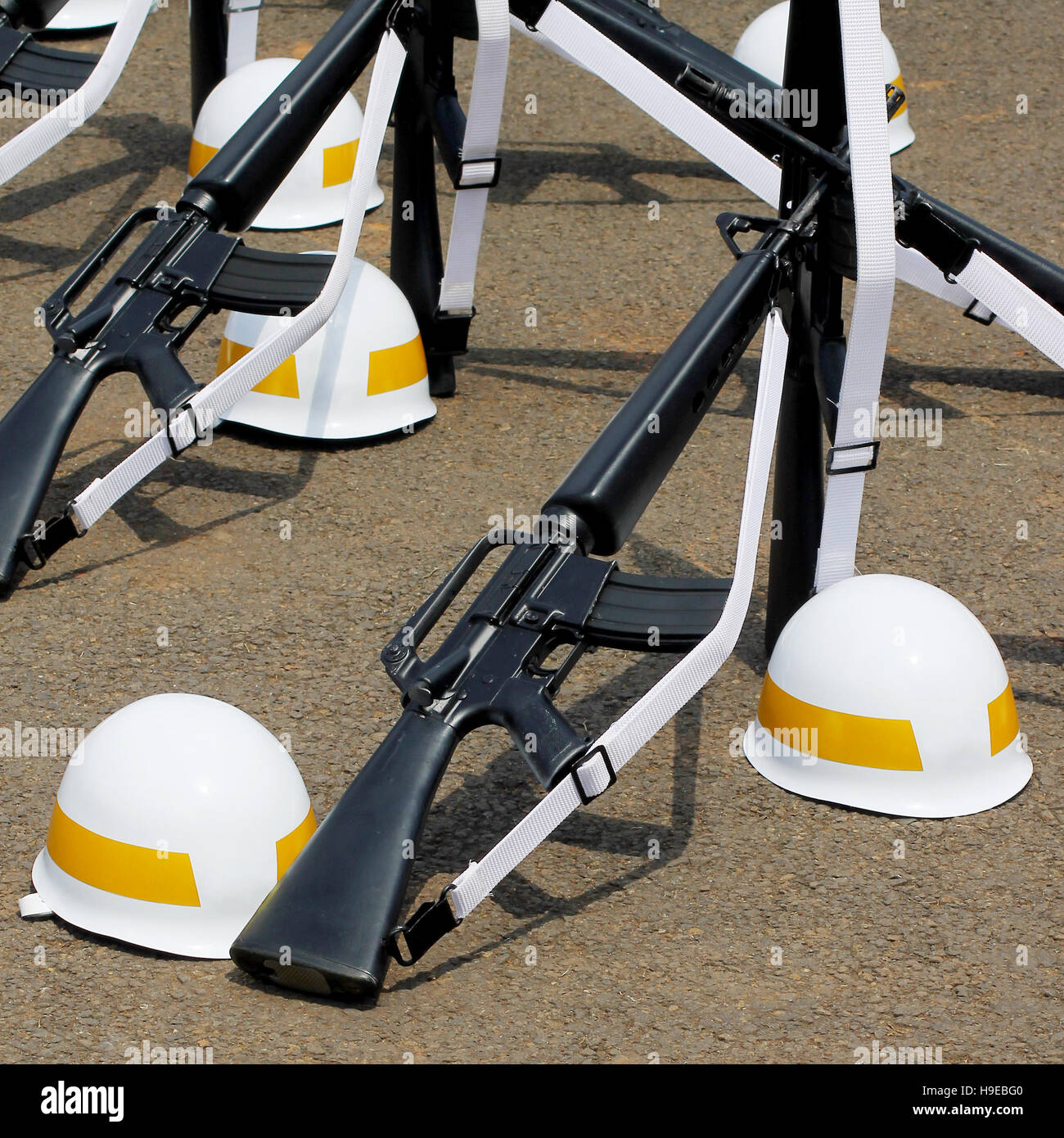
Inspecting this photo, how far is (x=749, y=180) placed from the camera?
5.52m

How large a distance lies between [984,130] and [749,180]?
3428mm

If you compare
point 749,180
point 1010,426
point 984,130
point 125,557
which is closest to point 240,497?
point 125,557

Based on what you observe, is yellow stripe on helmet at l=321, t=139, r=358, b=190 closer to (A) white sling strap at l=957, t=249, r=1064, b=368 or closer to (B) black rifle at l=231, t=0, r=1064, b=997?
(B) black rifle at l=231, t=0, r=1064, b=997

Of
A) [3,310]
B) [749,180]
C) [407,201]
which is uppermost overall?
[749,180]

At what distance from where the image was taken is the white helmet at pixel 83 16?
911cm

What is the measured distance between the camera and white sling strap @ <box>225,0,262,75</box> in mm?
7668

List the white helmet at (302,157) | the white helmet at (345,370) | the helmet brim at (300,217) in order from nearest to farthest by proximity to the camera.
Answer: the white helmet at (345,370) → the white helmet at (302,157) → the helmet brim at (300,217)

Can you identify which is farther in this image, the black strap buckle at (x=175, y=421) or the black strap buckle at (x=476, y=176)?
the black strap buckle at (x=476, y=176)

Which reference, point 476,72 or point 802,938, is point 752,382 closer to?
point 476,72

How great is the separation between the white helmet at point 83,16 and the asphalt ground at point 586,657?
36.3 inches

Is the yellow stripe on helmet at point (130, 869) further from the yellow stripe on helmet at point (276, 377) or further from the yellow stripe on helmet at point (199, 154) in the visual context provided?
the yellow stripe on helmet at point (199, 154)

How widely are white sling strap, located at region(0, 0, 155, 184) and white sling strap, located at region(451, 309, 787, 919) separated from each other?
344cm

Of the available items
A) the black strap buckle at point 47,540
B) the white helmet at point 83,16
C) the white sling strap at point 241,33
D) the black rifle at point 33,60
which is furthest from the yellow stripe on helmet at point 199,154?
the black strap buckle at point 47,540

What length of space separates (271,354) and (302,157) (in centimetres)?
246
